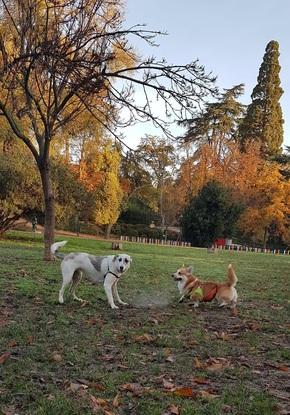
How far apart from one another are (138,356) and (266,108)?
5328cm

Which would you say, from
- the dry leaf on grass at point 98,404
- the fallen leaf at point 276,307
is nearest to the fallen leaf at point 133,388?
the dry leaf on grass at point 98,404

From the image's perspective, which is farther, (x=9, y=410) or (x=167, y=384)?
(x=167, y=384)

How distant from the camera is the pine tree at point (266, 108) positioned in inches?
2122

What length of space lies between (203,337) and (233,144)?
4579 centimetres

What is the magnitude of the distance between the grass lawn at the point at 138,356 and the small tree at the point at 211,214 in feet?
98.1

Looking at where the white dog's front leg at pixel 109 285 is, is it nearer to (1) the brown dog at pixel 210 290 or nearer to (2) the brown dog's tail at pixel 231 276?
(1) the brown dog at pixel 210 290

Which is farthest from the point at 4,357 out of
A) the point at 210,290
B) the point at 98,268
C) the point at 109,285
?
the point at 210,290

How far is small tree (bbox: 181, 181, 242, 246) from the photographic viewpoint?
3838 centimetres

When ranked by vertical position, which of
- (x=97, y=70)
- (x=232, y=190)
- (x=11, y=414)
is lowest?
(x=11, y=414)

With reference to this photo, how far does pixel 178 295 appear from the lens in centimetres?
901

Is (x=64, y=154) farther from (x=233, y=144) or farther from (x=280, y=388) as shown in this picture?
(x=280, y=388)

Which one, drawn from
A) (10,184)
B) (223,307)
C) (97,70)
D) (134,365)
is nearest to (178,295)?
(223,307)

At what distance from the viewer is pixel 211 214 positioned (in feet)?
127

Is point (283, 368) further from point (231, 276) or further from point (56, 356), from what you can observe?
point (231, 276)
